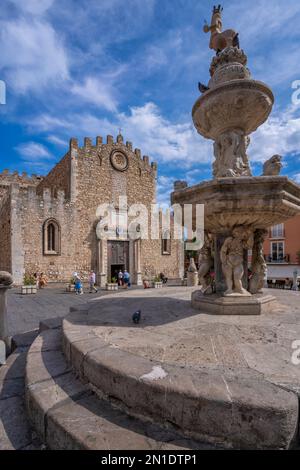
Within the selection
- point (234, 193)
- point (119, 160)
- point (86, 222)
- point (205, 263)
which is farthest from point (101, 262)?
point (234, 193)

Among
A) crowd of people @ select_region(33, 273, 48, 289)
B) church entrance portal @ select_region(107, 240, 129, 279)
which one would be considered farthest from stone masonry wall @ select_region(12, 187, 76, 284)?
church entrance portal @ select_region(107, 240, 129, 279)

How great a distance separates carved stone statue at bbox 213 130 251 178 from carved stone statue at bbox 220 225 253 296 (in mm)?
1051

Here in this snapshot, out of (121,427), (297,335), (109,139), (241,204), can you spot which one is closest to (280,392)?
(121,427)

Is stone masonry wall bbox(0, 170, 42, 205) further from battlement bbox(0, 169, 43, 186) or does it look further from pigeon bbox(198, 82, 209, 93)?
pigeon bbox(198, 82, 209, 93)

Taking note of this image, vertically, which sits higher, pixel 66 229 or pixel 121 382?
pixel 66 229

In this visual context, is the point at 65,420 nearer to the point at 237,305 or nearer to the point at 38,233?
the point at 237,305

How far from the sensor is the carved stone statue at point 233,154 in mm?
4155

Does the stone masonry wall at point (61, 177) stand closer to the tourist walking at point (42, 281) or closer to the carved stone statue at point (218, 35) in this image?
the tourist walking at point (42, 281)

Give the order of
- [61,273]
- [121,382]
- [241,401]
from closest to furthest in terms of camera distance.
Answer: [241,401] < [121,382] < [61,273]

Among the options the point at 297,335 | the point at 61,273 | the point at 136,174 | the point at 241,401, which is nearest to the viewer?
the point at 241,401

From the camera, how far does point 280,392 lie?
1598mm

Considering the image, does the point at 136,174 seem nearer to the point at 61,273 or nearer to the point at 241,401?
the point at 61,273
